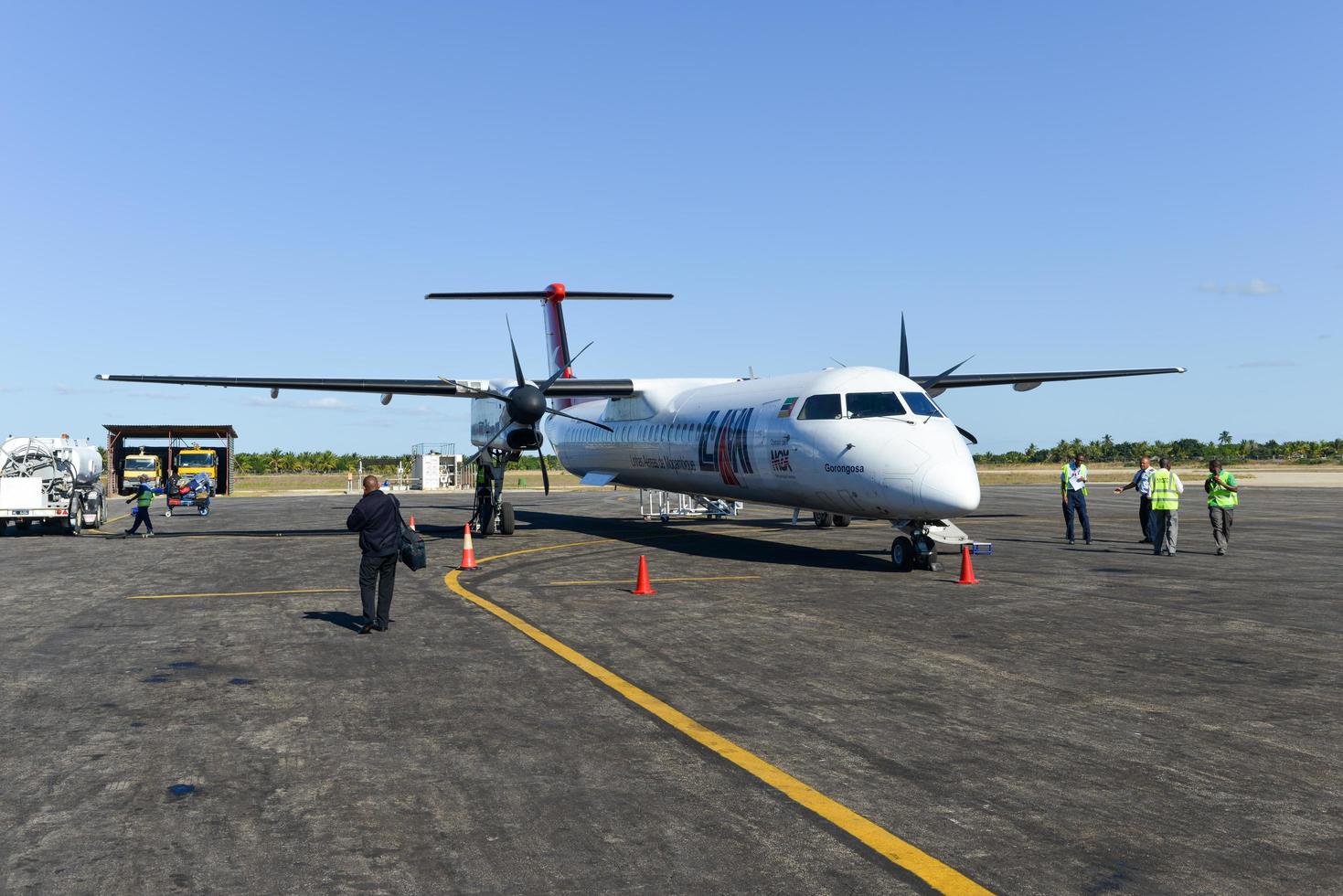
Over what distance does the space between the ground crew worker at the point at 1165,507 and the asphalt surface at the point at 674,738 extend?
421 centimetres

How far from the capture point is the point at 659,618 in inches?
488

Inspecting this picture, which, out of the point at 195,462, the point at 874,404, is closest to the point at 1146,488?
the point at 874,404

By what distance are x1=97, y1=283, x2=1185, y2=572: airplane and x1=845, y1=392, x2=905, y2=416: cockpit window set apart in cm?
2

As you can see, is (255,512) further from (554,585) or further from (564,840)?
(564,840)

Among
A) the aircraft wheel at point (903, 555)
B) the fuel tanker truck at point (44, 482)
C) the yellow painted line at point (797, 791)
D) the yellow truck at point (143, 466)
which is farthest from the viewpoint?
the yellow truck at point (143, 466)

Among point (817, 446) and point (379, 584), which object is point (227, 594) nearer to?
point (379, 584)

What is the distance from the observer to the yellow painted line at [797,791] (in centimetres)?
472

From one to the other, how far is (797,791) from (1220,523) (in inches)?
686

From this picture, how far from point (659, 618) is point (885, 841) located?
7.37 m

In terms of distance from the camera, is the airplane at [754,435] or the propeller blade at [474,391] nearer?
the airplane at [754,435]

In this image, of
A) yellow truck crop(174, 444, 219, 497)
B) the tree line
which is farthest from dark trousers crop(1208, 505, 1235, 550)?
the tree line

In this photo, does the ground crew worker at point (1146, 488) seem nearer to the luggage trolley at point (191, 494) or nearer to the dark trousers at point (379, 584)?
the dark trousers at point (379, 584)

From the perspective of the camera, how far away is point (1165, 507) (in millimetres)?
19734

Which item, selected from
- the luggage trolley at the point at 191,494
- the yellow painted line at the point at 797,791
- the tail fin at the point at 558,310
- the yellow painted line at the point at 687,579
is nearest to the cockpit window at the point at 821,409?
the yellow painted line at the point at 687,579
